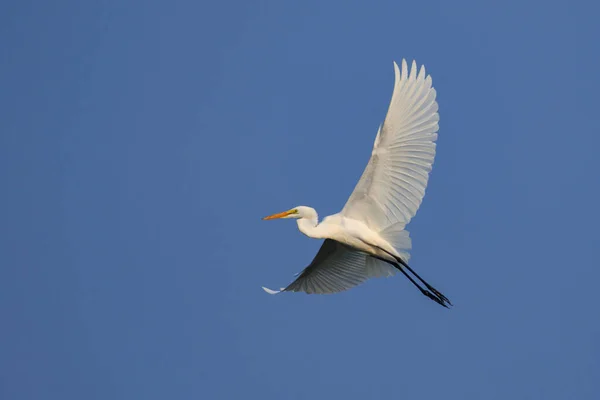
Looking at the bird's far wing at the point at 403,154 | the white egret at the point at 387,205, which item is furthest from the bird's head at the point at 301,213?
the bird's far wing at the point at 403,154

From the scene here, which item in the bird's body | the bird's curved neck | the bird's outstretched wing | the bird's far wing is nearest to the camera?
the bird's far wing

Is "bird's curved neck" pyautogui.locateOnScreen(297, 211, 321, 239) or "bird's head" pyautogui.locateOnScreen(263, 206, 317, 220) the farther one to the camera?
"bird's head" pyautogui.locateOnScreen(263, 206, 317, 220)

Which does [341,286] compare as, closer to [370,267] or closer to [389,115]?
[370,267]

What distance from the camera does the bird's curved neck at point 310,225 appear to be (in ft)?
43.0

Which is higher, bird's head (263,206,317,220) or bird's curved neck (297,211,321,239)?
bird's head (263,206,317,220)

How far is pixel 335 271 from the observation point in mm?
14297

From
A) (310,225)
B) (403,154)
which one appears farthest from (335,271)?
(403,154)

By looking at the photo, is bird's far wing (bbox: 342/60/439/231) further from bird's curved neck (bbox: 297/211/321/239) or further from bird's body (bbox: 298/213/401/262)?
bird's curved neck (bbox: 297/211/321/239)

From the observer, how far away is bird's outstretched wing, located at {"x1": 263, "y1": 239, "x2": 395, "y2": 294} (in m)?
14.0

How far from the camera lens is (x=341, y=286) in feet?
47.1

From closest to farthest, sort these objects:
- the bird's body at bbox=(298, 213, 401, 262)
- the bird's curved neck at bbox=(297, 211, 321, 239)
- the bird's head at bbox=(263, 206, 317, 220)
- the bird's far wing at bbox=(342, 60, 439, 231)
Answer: the bird's far wing at bbox=(342, 60, 439, 231)
the bird's body at bbox=(298, 213, 401, 262)
the bird's curved neck at bbox=(297, 211, 321, 239)
the bird's head at bbox=(263, 206, 317, 220)

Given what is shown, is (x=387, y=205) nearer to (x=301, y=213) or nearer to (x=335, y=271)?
(x=301, y=213)

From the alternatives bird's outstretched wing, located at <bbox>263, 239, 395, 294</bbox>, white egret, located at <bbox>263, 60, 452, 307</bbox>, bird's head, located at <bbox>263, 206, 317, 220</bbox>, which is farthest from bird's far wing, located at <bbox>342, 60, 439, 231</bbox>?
bird's outstretched wing, located at <bbox>263, 239, 395, 294</bbox>

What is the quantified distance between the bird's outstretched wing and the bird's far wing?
1152 millimetres
